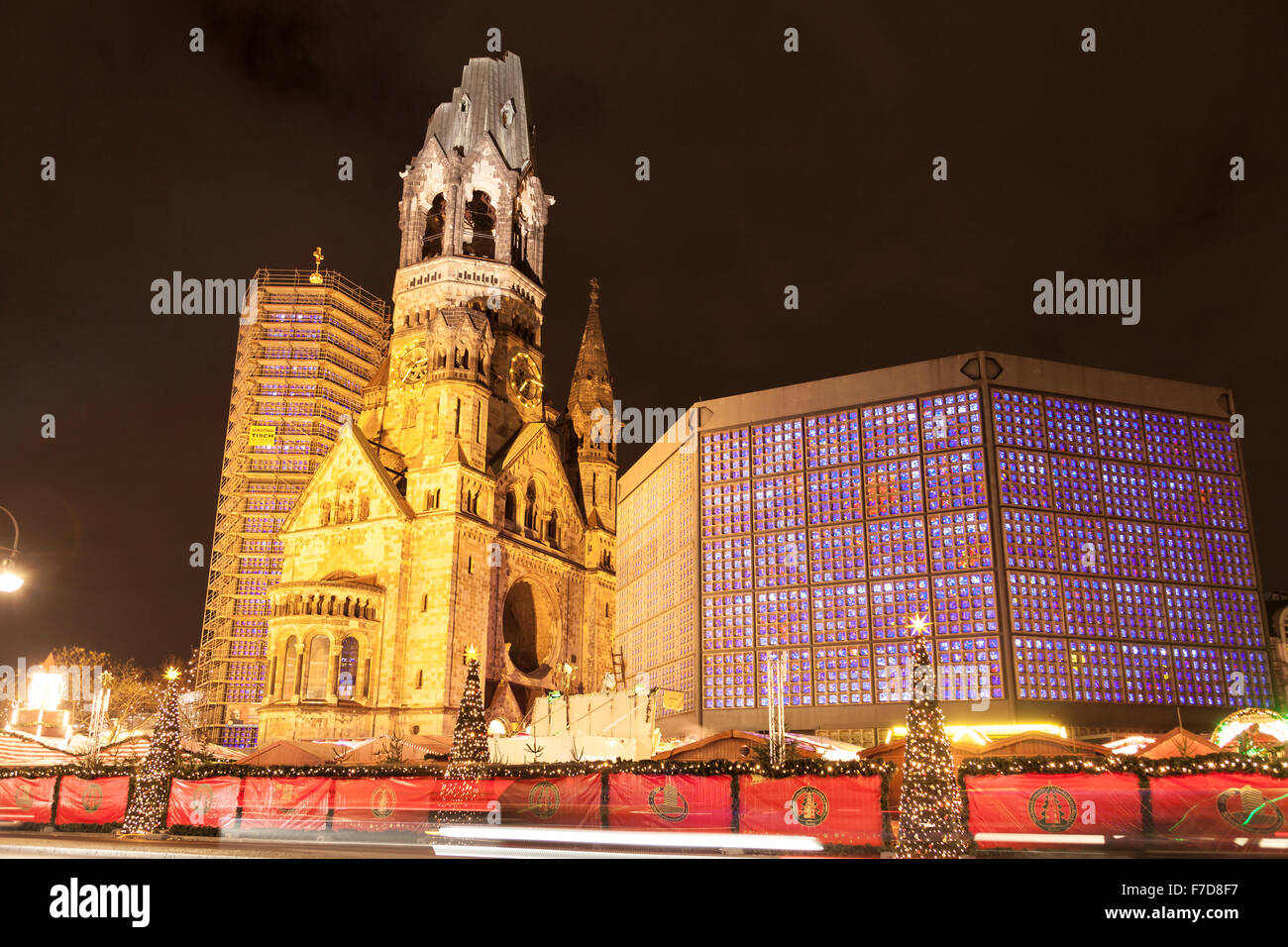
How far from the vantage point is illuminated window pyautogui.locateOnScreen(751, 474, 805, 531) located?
53.2 metres

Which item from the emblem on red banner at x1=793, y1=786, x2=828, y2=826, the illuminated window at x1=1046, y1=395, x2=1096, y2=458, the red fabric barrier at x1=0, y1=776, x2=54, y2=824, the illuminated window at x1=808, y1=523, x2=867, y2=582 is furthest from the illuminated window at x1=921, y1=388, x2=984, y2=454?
the red fabric barrier at x1=0, y1=776, x2=54, y2=824

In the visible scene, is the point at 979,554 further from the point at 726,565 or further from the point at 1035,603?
the point at 726,565

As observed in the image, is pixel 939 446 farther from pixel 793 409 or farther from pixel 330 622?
pixel 330 622

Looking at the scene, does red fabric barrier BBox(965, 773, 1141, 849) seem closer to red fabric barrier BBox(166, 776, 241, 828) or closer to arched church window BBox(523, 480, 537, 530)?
red fabric barrier BBox(166, 776, 241, 828)

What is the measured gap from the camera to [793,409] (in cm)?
5469

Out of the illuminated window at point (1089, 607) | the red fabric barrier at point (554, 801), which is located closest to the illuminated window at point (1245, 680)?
the illuminated window at point (1089, 607)

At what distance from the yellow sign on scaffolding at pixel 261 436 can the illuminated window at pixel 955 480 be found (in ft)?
170

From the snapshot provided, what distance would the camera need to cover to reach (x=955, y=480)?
162 feet

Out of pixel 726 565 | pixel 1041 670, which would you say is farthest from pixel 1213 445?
pixel 726 565

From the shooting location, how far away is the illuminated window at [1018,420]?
49.5 m

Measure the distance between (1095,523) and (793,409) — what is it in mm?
17216

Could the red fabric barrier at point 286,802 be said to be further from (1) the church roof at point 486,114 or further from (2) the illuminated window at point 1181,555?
(1) the church roof at point 486,114

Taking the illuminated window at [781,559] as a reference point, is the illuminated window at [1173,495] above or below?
above
